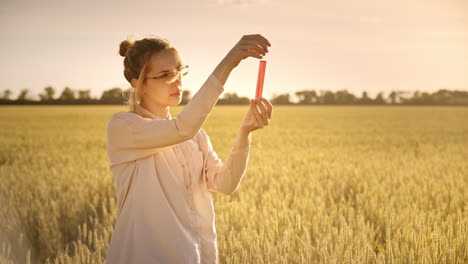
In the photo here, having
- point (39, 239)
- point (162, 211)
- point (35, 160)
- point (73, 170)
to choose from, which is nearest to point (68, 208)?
point (39, 239)

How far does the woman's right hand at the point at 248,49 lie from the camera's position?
1523 millimetres

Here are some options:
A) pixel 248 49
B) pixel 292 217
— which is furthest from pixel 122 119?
pixel 292 217

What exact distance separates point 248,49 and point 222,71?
0.12 m

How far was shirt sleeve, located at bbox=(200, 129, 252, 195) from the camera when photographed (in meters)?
1.90

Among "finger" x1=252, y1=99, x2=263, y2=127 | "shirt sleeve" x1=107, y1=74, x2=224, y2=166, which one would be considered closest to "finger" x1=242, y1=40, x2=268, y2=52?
"shirt sleeve" x1=107, y1=74, x2=224, y2=166

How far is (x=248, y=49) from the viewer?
1.53 meters

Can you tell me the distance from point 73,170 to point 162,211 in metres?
6.12

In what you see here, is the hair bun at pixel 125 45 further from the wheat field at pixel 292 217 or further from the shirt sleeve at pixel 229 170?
the wheat field at pixel 292 217

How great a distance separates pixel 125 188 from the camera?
5.99 feet

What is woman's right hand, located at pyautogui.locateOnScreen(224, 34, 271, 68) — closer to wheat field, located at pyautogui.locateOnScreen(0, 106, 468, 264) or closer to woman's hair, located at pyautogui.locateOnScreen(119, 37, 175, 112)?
woman's hair, located at pyautogui.locateOnScreen(119, 37, 175, 112)

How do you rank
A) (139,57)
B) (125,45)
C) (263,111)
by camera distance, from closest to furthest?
1. (263,111)
2. (139,57)
3. (125,45)

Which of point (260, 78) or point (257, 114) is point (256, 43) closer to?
point (260, 78)

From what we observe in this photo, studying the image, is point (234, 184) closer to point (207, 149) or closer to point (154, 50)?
point (207, 149)

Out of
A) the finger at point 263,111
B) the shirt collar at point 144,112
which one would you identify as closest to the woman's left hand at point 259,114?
the finger at point 263,111
